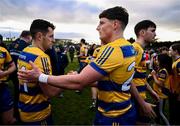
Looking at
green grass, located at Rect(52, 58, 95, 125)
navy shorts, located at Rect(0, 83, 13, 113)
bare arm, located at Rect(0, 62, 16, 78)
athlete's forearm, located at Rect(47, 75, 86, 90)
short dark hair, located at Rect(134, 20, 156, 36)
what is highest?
short dark hair, located at Rect(134, 20, 156, 36)

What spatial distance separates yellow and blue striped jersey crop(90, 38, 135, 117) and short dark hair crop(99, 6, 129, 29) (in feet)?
0.82

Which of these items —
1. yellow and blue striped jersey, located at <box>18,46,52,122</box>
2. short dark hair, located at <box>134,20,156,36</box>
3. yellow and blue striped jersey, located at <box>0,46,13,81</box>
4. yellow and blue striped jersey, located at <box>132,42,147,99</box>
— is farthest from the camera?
yellow and blue striped jersey, located at <box>0,46,13,81</box>

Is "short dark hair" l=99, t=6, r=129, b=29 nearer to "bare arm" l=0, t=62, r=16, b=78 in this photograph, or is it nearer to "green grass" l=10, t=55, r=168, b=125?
"bare arm" l=0, t=62, r=16, b=78

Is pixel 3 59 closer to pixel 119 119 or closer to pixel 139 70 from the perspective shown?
pixel 139 70

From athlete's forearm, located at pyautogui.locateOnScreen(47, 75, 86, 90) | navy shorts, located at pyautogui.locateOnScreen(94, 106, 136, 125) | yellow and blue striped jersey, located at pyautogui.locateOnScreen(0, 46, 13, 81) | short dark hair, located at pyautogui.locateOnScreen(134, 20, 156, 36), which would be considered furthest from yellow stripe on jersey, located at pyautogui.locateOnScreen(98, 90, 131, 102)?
yellow and blue striped jersey, located at pyautogui.locateOnScreen(0, 46, 13, 81)

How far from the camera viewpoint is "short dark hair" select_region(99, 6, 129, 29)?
12.9ft

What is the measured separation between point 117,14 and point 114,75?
73 centimetres

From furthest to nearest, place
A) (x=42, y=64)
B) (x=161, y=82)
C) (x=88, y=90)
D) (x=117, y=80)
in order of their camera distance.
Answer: (x=88, y=90)
(x=161, y=82)
(x=42, y=64)
(x=117, y=80)

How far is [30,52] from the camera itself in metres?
4.50

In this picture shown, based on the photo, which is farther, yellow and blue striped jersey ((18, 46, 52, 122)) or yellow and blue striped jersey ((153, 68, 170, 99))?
yellow and blue striped jersey ((153, 68, 170, 99))

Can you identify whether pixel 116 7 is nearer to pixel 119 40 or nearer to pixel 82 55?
pixel 119 40

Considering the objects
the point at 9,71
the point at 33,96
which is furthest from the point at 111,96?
the point at 9,71

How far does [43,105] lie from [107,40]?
1.37 metres

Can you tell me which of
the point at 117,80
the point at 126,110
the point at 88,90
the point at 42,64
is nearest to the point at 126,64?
the point at 117,80
